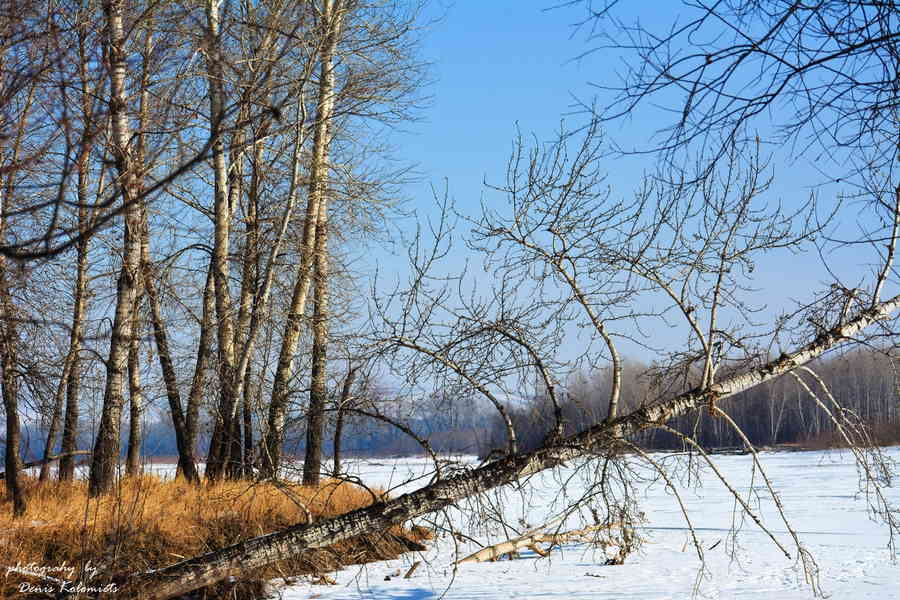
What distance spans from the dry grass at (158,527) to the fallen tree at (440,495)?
89 centimetres

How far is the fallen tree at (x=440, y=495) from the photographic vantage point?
506 cm

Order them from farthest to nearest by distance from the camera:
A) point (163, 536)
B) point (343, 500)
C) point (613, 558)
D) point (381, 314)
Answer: point (343, 500), point (613, 558), point (163, 536), point (381, 314)

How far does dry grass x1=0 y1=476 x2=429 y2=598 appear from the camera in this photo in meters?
7.18

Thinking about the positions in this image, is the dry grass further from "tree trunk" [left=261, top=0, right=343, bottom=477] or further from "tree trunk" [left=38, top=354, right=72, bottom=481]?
"tree trunk" [left=261, top=0, right=343, bottom=477]

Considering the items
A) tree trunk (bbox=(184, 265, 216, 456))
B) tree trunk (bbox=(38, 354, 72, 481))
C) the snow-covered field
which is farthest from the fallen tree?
tree trunk (bbox=(184, 265, 216, 456))

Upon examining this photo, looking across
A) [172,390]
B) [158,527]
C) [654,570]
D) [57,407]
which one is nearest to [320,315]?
[172,390]

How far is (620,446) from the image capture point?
5449mm

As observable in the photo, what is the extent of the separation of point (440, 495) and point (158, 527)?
4.48 meters

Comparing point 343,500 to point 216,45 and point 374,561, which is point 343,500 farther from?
point 216,45

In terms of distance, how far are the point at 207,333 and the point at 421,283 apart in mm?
6056

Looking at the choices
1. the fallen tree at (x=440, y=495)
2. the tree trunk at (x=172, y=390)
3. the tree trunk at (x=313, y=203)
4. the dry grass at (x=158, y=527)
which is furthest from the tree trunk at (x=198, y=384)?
the fallen tree at (x=440, y=495)

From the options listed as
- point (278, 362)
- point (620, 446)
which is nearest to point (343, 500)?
point (278, 362)

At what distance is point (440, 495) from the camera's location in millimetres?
5191

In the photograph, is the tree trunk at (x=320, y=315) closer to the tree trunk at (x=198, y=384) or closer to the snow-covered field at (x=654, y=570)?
the snow-covered field at (x=654, y=570)
